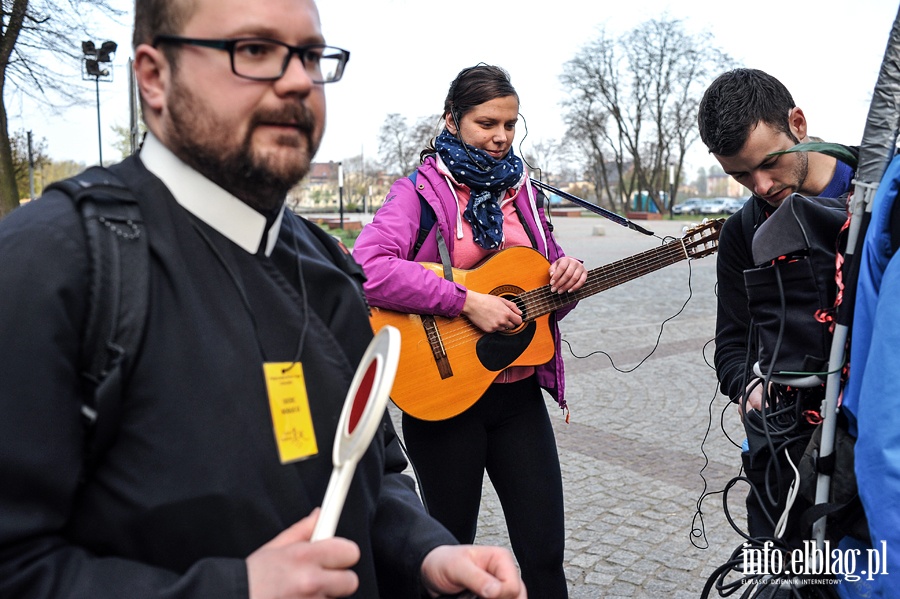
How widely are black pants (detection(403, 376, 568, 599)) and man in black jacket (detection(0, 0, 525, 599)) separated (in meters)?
1.57

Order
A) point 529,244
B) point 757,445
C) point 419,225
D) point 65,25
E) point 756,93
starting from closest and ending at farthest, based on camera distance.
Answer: point 757,445 → point 756,93 → point 419,225 → point 529,244 → point 65,25

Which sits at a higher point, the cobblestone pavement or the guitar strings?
the guitar strings

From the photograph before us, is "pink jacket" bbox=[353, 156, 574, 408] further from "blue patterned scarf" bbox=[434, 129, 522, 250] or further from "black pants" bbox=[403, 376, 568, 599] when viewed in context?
"black pants" bbox=[403, 376, 568, 599]

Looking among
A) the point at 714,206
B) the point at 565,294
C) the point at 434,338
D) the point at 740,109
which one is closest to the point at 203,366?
the point at 740,109

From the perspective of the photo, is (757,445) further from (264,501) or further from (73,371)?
(73,371)

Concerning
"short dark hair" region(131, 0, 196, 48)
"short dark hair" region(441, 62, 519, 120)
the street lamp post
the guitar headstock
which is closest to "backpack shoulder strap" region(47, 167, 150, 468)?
"short dark hair" region(131, 0, 196, 48)

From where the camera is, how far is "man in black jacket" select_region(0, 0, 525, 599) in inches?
42.8

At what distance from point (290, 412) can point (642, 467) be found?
447cm

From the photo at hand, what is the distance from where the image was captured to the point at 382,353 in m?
1.16

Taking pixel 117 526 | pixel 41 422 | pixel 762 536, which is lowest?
pixel 762 536

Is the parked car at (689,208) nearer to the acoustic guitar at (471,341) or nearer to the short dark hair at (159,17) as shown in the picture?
the acoustic guitar at (471,341)

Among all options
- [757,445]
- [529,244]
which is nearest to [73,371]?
[757,445]

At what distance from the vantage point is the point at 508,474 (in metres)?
3.10

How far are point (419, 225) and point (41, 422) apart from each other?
2.26 m
